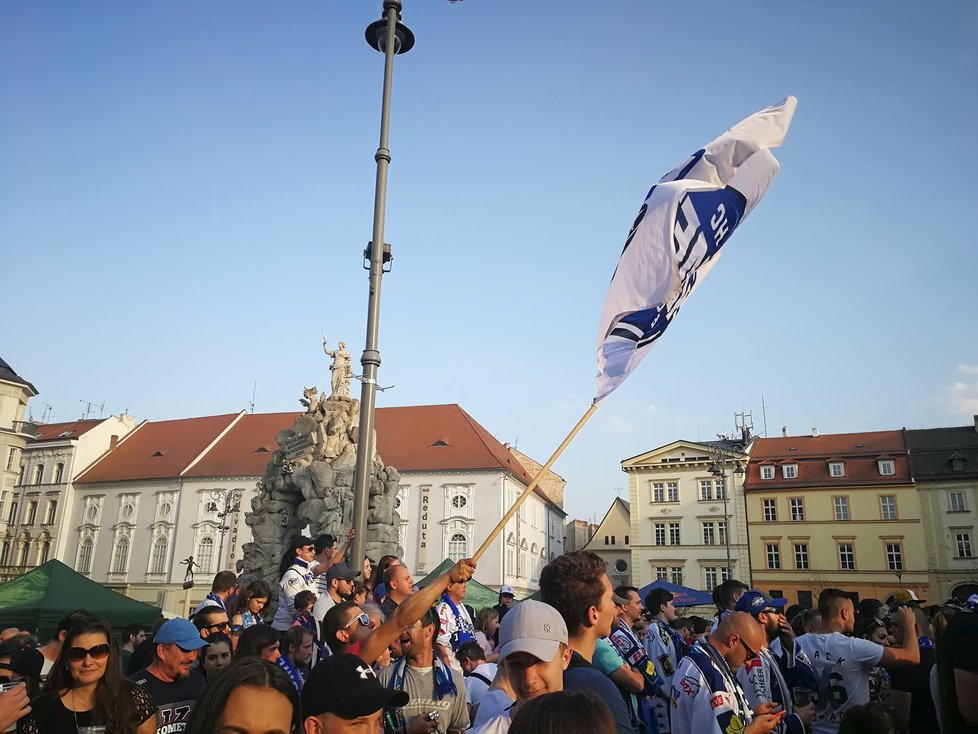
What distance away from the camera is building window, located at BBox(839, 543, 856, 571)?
147ft

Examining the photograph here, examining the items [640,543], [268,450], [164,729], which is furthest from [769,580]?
[164,729]

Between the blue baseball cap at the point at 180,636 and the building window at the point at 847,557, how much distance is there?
157 ft

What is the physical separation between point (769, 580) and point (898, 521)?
8347mm

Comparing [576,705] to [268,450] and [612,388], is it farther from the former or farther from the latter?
[268,450]

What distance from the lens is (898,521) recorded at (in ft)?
146

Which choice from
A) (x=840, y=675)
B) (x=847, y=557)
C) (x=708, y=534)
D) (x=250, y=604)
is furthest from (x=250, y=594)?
(x=847, y=557)

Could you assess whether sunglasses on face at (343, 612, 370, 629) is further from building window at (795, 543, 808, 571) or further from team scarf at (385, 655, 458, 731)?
building window at (795, 543, 808, 571)

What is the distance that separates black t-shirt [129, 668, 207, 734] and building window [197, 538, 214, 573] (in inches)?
1990

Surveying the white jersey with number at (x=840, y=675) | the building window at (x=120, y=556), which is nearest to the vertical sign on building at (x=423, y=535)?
the building window at (x=120, y=556)

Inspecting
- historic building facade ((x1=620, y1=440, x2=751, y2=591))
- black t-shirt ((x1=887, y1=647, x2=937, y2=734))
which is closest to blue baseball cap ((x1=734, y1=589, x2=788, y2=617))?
black t-shirt ((x1=887, y1=647, x2=937, y2=734))

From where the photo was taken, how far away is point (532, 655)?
2.84 meters

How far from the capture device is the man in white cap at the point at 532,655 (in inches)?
111

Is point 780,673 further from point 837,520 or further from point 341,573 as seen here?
point 837,520

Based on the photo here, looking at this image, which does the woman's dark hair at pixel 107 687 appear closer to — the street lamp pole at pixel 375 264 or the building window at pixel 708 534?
the street lamp pole at pixel 375 264
